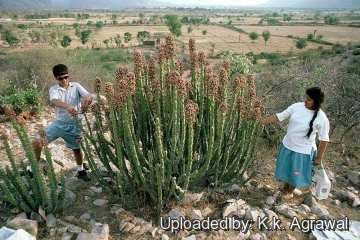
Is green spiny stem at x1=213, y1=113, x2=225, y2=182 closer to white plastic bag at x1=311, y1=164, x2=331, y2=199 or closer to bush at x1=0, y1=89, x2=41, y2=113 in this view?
white plastic bag at x1=311, y1=164, x2=331, y2=199

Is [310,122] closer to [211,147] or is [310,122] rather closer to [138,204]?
[211,147]

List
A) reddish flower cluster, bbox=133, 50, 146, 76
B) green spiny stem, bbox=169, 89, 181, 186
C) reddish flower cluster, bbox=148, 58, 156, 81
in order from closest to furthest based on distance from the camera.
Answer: green spiny stem, bbox=169, 89, 181, 186, reddish flower cluster, bbox=133, 50, 146, 76, reddish flower cluster, bbox=148, 58, 156, 81

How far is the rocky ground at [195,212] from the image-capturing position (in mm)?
3746

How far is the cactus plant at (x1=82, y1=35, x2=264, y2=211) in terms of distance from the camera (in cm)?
368

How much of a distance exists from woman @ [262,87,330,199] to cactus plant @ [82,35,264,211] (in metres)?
0.49

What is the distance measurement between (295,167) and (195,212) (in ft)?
5.32

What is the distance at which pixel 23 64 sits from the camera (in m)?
14.6

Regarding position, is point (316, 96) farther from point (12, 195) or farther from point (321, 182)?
point (12, 195)

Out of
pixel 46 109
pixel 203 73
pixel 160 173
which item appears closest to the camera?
pixel 160 173

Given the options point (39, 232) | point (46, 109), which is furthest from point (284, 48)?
point (39, 232)

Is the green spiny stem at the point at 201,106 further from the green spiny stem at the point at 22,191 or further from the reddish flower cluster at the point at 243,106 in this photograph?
the green spiny stem at the point at 22,191

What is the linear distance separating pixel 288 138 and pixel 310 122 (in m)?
0.44

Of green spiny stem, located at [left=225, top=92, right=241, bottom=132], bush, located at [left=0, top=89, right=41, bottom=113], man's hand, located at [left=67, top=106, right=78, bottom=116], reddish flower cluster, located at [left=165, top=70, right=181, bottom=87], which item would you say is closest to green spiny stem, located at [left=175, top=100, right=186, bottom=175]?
reddish flower cluster, located at [left=165, top=70, right=181, bottom=87]

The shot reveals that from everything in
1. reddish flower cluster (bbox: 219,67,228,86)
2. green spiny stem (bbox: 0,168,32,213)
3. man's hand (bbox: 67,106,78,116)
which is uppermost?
reddish flower cluster (bbox: 219,67,228,86)
